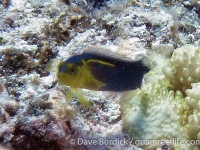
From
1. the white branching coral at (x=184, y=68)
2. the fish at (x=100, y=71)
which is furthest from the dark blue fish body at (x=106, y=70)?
the white branching coral at (x=184, y=68)

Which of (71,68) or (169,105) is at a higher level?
(71,68)

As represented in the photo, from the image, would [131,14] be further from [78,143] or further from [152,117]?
[78,143]

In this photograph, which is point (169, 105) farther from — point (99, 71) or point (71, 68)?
point (71, 68)

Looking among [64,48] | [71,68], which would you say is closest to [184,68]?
[71,68]

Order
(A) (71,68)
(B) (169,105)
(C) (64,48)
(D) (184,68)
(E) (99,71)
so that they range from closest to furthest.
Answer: (A) (71,68)
(E) (99,71)
(B) (169,105)
(D) (184,68)
(C) (64,48)

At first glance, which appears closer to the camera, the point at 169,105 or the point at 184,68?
the point at 169,105

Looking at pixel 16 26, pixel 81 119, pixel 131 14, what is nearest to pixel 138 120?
pixel 81 119

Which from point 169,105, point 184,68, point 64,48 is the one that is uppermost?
point 184,68

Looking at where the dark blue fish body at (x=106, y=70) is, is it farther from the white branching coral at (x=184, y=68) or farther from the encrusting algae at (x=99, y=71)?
the white branching coral at (x=184, y=68)
